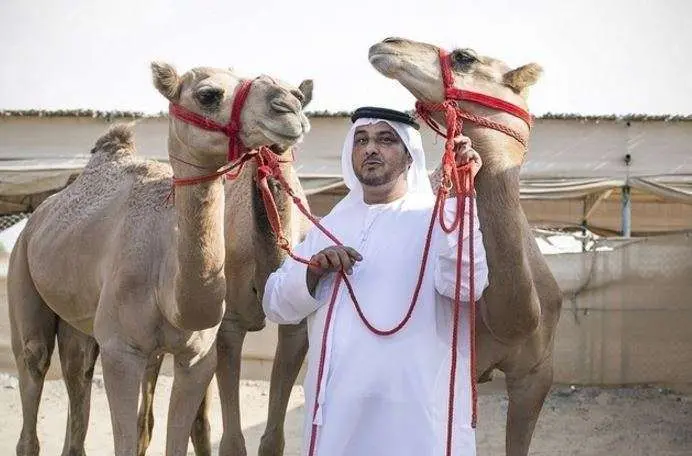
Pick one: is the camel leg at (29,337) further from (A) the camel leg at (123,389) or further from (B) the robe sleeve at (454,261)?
(B) the robe sleeve at (454,261)

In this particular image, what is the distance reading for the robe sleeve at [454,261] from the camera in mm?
3473

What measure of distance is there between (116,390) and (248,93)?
1.69m

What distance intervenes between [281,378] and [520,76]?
2.71 m

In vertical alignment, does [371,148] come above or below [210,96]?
below

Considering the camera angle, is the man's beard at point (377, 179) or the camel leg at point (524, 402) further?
the camel leg at point (524, 402)

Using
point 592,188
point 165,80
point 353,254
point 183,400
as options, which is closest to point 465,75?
point 353,254

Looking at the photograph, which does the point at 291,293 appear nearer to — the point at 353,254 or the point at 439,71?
the point at 353,254

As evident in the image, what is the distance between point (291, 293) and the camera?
388cm

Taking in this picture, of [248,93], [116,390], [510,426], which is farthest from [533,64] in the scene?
[116,390]

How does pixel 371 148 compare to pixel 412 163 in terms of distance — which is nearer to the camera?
pixel 371 148

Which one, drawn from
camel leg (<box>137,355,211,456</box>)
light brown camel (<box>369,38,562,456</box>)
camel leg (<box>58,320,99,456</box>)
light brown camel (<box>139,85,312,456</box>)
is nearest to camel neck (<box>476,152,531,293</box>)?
light brown camel (<box>369,38,562,456</box>)

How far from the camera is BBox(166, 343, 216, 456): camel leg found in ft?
16.0

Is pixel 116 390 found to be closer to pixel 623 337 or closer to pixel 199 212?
pixel 199 212

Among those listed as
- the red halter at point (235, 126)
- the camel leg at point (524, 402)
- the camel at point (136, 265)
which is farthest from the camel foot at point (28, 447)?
the red halter at point (235, 126)
